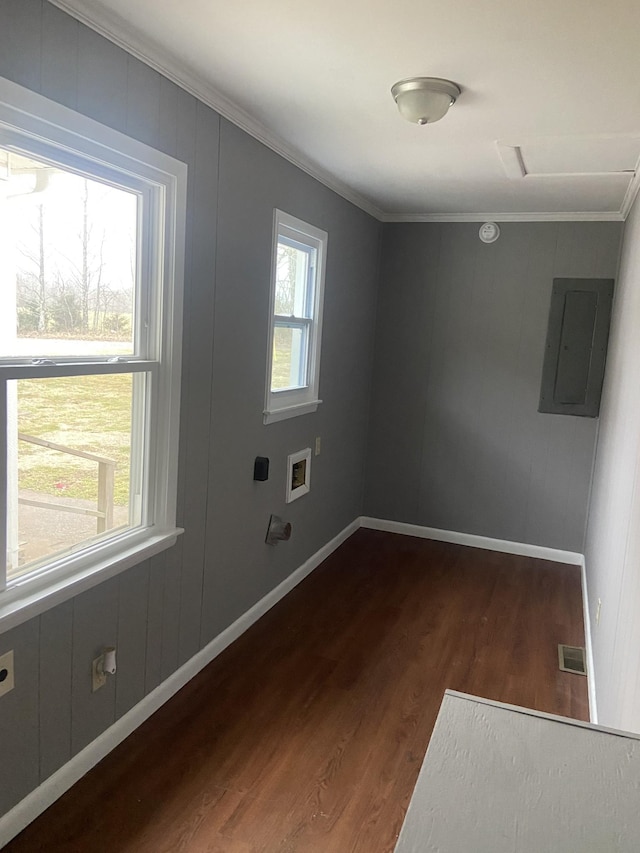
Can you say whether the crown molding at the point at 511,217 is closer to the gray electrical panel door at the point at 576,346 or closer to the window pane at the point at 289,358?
the gray electrical panel door at the point at 576,346

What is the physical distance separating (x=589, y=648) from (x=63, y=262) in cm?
293

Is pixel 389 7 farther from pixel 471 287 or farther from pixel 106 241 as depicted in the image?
pixel 471 287

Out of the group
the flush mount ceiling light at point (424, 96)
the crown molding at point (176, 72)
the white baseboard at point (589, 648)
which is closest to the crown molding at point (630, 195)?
the flush mount ceiling light at point (424, 96)

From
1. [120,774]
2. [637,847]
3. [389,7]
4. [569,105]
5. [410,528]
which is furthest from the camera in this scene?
[410,528]

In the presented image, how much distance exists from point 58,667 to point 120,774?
474 millimetres

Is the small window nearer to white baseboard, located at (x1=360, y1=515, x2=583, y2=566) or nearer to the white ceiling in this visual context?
the white ceiling

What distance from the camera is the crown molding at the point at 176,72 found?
71.5 inches

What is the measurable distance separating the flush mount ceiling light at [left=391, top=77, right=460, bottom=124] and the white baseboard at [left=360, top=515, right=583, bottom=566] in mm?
3235

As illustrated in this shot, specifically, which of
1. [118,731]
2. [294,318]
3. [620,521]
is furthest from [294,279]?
[118,731]

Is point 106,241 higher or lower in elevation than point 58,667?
higher

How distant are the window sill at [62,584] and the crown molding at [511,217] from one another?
3.17 metres

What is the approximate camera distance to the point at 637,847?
0.81 metres

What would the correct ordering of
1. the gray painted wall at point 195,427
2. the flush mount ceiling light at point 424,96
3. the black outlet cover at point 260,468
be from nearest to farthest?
the gray painted wall at point 195,427 < the flush mount ceiling light at point 424,96 < the black outlet cover at point 260,468

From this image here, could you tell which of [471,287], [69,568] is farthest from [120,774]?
[471,287]
